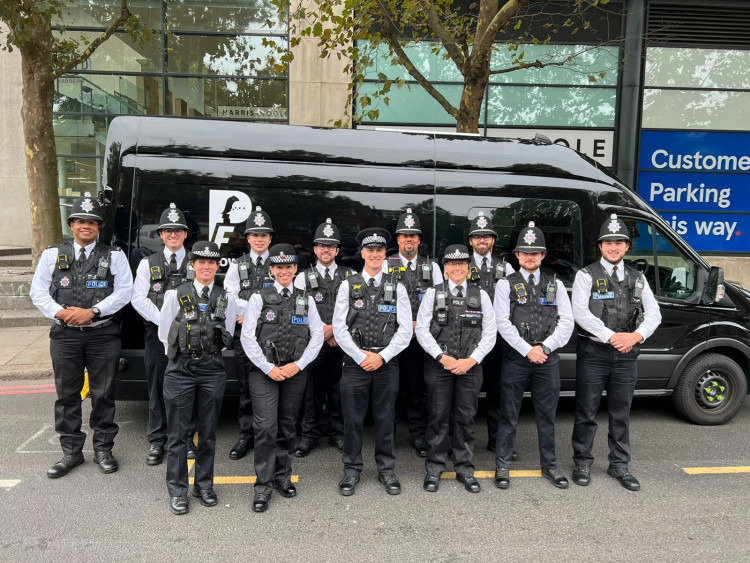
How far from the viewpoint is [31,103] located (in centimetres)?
757

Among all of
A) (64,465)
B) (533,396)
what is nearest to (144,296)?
(64,465)

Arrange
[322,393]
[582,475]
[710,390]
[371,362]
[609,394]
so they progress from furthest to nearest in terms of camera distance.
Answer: [710,390]
[322,393]
[609,394]
[582,475]
[371,362]

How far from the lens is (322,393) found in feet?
16.4

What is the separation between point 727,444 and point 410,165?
3.83m

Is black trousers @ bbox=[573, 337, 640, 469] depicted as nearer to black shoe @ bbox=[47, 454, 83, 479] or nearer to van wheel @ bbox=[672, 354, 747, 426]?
van wheel @ bbox=[672, 354, 747, 426]

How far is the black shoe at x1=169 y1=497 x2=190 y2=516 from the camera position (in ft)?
12.3

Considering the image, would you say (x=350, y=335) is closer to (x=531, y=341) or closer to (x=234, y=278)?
(x=234, y=278)

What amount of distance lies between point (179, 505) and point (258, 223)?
219cm

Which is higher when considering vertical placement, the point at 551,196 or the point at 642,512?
the point at 551,196

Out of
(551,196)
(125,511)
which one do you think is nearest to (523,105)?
(551,196)

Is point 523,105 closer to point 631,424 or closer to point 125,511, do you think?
point 631,424

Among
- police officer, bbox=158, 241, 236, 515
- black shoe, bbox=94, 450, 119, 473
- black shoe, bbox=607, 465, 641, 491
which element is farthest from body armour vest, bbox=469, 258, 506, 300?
black shoe, bbox=94, 450, 119, 473

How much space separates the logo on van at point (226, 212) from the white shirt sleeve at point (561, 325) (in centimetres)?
268

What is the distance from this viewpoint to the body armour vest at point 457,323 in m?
4.17
